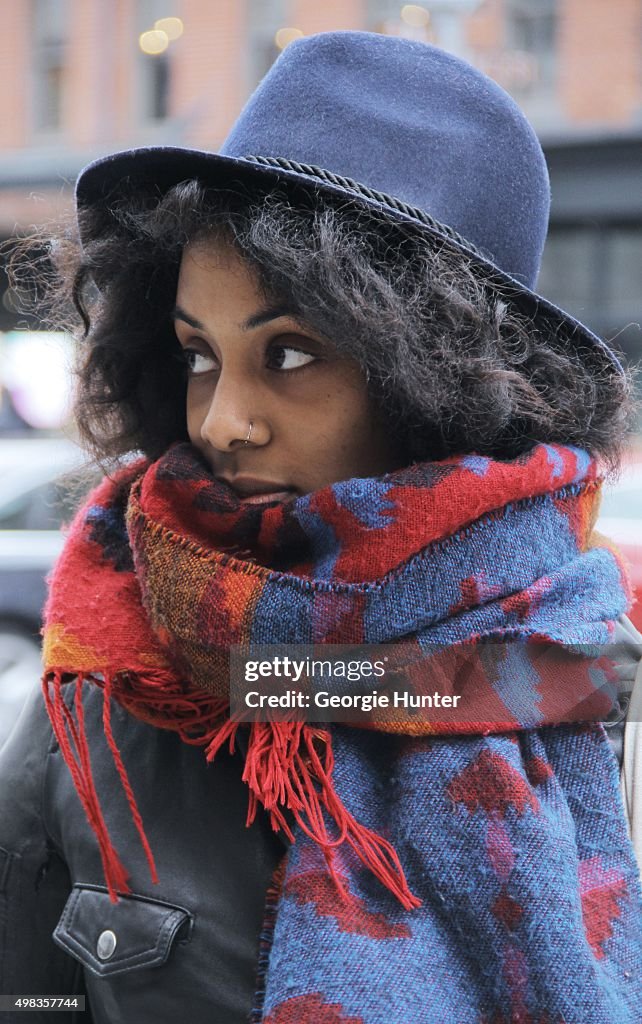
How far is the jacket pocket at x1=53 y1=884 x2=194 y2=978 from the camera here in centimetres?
123

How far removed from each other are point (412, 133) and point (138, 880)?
994 millimetres

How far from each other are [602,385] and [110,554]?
2.41 feet

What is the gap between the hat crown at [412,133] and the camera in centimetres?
132

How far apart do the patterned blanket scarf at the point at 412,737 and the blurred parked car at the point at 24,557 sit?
4.03 meters

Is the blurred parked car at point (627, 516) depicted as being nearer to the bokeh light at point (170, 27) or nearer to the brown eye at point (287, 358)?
the brown eye at point (287, 358)

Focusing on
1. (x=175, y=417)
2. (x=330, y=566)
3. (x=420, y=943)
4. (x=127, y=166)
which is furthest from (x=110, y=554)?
(x=420, y=943)

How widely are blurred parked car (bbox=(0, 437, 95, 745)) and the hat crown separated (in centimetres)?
406

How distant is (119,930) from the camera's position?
1.26 m

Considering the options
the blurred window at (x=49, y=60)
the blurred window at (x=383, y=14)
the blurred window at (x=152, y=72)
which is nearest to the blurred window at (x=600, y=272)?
the blurred window at (x=383, y=14)

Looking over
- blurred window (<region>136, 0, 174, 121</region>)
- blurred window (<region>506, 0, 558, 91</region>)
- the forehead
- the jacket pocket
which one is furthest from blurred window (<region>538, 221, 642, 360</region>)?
the jacket pocket

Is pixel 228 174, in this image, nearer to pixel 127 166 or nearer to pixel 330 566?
pixel 127 166

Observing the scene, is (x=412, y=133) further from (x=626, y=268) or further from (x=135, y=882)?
(x=626, y=268)

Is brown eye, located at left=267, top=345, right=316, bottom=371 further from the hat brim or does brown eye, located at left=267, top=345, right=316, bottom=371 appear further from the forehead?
the hat brim

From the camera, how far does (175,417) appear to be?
1678mm
